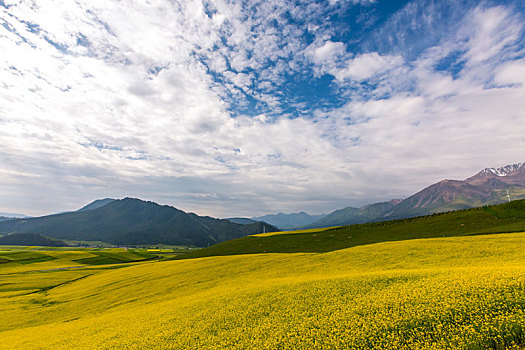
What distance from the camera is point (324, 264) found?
33281mm

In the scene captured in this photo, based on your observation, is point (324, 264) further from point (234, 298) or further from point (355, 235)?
point (355, 235)

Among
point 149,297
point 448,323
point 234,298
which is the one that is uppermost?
point 448,323

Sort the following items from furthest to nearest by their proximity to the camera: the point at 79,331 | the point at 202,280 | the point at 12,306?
the point at 12,306
the point at 202,280
the point at 79,331

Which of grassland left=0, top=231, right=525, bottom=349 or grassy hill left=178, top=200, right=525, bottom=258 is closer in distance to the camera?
grassland left=0, top=231, right=525, bottom=349

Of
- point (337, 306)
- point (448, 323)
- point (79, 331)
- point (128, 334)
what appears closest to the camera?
point (448, 323)

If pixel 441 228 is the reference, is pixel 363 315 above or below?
below

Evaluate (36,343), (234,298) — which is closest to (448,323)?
(234,298)

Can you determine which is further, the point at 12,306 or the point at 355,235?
the point at 355,235

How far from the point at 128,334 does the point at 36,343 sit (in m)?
10.4

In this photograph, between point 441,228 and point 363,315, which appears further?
point 441,228

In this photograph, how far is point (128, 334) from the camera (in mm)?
18000

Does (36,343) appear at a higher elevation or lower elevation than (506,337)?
lower

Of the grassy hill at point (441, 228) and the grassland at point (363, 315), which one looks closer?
the grassland at point (363, 315)

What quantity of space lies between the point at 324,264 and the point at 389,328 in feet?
73.9
